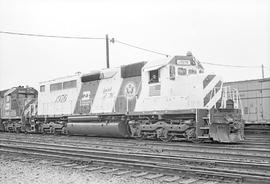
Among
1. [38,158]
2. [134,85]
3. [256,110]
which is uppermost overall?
[134,85]

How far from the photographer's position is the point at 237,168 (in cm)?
686

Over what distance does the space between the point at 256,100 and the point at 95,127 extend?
8673 millimetres

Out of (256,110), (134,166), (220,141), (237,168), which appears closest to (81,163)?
(134,166)

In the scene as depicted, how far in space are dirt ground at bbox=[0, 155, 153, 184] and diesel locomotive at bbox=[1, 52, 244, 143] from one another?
6.02 metres

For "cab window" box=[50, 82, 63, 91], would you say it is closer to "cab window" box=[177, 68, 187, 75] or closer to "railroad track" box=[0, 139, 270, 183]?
"cab window" box=[177, 68, 187, 75]

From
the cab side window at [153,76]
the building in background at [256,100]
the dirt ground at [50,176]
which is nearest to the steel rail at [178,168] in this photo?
the dirt ground at [50,176]

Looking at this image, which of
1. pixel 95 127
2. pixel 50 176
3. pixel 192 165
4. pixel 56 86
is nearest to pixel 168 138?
pixel 95 127

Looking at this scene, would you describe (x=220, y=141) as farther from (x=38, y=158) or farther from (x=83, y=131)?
(x=83, y=131)

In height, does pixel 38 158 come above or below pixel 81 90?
below

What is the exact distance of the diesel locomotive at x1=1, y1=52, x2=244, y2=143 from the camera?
12.4m

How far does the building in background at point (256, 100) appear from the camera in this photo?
1733 centimetres

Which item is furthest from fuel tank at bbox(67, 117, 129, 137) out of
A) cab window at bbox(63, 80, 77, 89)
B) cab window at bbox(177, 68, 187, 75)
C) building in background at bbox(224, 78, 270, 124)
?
building in background at bbox(224, 78, 270, 124)

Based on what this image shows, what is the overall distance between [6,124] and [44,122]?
5.90 m

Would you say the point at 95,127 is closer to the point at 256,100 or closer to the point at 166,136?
the point at 166,136
